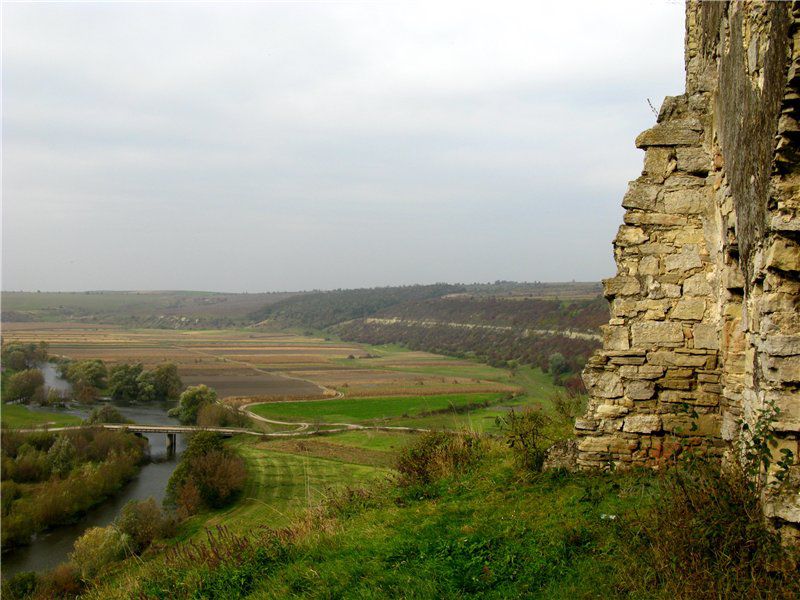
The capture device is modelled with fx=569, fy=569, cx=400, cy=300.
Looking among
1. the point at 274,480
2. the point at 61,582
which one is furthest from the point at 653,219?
the point at 274,480

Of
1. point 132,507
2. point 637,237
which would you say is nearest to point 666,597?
point 637,237

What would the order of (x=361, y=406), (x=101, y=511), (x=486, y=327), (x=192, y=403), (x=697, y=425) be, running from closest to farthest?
(x=697, y=425)
(x=101, y=511)
(x=361, y=406)
(x=192, y=403)
(x=486, y=327)

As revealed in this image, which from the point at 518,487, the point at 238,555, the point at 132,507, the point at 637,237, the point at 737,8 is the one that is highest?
the point at 737,8

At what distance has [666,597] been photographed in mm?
3316

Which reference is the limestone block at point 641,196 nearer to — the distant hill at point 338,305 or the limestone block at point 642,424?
the limestone block at point 642,424

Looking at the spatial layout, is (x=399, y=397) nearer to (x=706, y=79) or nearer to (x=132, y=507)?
(x=132, y=507)

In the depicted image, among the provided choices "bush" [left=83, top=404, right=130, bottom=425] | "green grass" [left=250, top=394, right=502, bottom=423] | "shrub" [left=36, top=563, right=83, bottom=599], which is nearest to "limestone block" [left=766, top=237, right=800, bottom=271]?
"shrub" [left=36, top=563, right=83, bottom=599]

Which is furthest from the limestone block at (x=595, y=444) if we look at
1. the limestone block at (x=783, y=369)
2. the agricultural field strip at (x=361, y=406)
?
the agricultural field strip at (x=361, y=406)

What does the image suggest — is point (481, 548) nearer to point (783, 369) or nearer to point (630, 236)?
point (783, 369)

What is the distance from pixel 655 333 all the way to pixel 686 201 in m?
1.47

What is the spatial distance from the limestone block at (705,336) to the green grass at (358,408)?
24934 millimetres

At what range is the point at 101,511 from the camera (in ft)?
78.0

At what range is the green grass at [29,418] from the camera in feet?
110

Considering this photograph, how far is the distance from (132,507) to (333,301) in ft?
304
